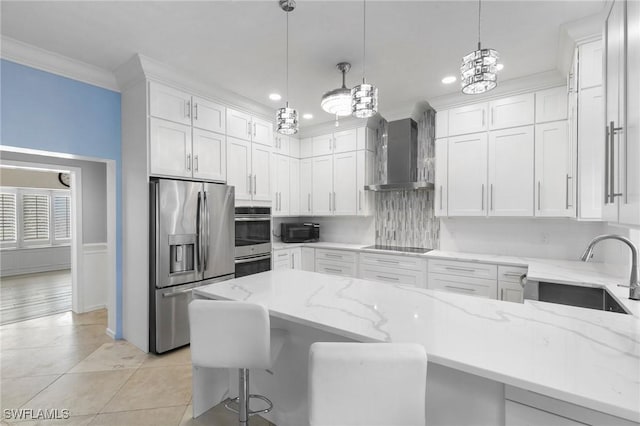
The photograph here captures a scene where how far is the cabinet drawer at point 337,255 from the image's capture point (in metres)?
4.05

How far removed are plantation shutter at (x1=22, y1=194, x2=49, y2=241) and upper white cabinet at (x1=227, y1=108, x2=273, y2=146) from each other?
6.31 metres

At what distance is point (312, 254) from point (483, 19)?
3.29 metres

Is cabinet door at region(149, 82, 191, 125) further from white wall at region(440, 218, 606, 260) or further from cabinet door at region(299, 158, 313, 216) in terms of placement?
white wall at region(440, 218, 606, 260)

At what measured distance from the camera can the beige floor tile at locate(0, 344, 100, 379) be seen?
2561 mm

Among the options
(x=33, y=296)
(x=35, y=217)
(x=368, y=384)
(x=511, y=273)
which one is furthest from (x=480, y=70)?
(x=35, y=217)

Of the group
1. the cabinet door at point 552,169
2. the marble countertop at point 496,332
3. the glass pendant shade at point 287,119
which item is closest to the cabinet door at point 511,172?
the cabinet door at point 552,169

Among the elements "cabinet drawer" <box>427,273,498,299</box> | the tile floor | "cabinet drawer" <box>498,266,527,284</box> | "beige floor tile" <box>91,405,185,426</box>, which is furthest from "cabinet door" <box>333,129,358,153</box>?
"beige floor tile" <box>91,405,185,426</box>

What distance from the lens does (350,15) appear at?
2084 millimetres

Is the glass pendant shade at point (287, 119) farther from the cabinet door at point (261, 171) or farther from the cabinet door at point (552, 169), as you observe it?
the cabinet door at point (552, 169)

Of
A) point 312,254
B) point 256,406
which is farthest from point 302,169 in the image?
point 256,406

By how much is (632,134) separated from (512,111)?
7.85 feet

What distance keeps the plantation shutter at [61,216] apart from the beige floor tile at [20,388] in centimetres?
597

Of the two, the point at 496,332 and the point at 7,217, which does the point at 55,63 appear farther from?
the point at 7,217

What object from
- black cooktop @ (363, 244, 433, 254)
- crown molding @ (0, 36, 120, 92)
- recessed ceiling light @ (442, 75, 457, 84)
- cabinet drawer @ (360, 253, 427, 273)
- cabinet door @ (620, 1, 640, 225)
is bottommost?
cabinet drawer @ (360, 253, 427, 273)
